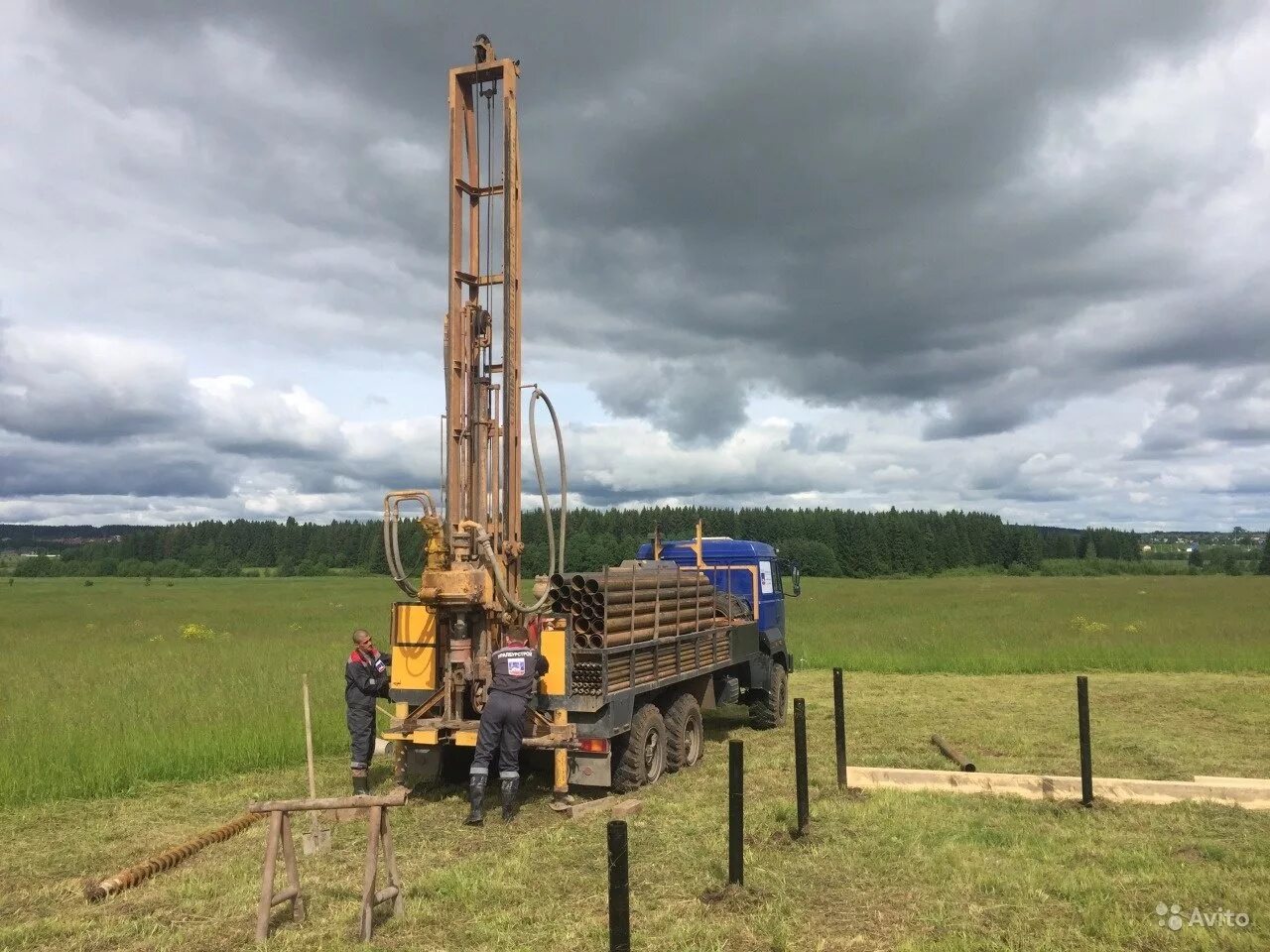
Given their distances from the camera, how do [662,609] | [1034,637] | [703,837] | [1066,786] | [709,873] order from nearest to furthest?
1. [709,873]
2. [703,837]
3. [1066,786]
4. [662,609]
5. [1034,637]

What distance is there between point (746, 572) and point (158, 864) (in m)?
9.25

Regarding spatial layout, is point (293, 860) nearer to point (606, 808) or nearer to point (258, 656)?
point (606, 808)

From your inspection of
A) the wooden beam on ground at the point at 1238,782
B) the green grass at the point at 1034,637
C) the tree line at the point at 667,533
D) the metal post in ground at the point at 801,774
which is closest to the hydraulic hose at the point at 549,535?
the metal post in ground at the point at 801,774

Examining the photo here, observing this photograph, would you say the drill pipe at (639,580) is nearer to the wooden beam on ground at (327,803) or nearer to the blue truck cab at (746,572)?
the blue truck cab at (746,572)

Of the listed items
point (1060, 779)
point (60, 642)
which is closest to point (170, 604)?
point (60, 642)

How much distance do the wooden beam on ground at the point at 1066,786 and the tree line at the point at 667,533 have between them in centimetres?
7386

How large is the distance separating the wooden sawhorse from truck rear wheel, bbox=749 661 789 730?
8593 millimetres

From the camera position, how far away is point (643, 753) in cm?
970

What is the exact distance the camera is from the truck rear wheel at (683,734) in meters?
10.6

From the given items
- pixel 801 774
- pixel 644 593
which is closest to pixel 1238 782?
pixel 801 774

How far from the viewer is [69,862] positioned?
760cm

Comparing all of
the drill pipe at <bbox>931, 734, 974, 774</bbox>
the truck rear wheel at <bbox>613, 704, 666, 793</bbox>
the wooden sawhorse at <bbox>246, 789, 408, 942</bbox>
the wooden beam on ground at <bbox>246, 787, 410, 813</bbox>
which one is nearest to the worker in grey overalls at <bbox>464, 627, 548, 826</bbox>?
the truck rear wheel at <bbox>613, 704, 666, 793</bbox>

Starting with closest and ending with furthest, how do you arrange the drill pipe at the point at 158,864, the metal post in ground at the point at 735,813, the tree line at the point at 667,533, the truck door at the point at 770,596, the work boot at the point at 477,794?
the metal post in ground at the point at 735,813, the drill pipe at the point at 158,864, the work boot at the point at 477,794, the truck door at the point at 770,596, the tree line at the point at 667,533

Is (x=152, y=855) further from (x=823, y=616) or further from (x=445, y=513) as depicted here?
(x=823, y=616)
